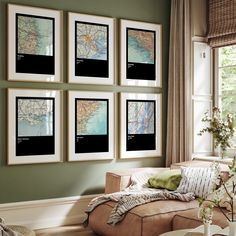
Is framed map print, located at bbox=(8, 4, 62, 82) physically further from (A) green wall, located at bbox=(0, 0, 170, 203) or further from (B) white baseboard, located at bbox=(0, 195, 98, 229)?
(B) white baseboard, located at bbox=(0, 195, 98, 229)

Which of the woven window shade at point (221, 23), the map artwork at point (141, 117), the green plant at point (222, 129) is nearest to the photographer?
the green plant at point (222, 129)

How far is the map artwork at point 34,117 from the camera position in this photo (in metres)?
4.71

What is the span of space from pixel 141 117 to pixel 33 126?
144 centimetres

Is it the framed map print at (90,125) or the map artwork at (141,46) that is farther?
the map artwork at (141,46)

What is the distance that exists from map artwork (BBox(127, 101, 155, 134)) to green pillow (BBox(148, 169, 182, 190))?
886 millimetres

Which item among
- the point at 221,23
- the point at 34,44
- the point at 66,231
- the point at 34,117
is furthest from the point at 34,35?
the point at 221,23

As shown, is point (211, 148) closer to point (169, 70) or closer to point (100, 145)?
point (169, 70)

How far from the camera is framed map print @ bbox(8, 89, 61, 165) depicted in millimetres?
4664

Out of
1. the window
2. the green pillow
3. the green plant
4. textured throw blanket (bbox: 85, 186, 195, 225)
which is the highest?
the window

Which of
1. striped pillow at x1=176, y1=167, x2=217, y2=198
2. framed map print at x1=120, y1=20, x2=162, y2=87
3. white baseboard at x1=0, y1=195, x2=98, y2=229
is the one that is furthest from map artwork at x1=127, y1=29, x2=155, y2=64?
white baseboard at x1=0, y1=195, x2=98, y2=229

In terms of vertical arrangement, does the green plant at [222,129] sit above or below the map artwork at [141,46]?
below

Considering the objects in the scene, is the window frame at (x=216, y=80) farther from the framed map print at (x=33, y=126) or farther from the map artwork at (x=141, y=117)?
the framed map print at (x=33, y=126)

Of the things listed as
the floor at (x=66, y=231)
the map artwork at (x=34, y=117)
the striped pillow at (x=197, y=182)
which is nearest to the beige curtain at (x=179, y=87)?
the striped pillow at (x=197, y=182)

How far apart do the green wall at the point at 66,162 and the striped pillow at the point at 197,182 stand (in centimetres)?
121
